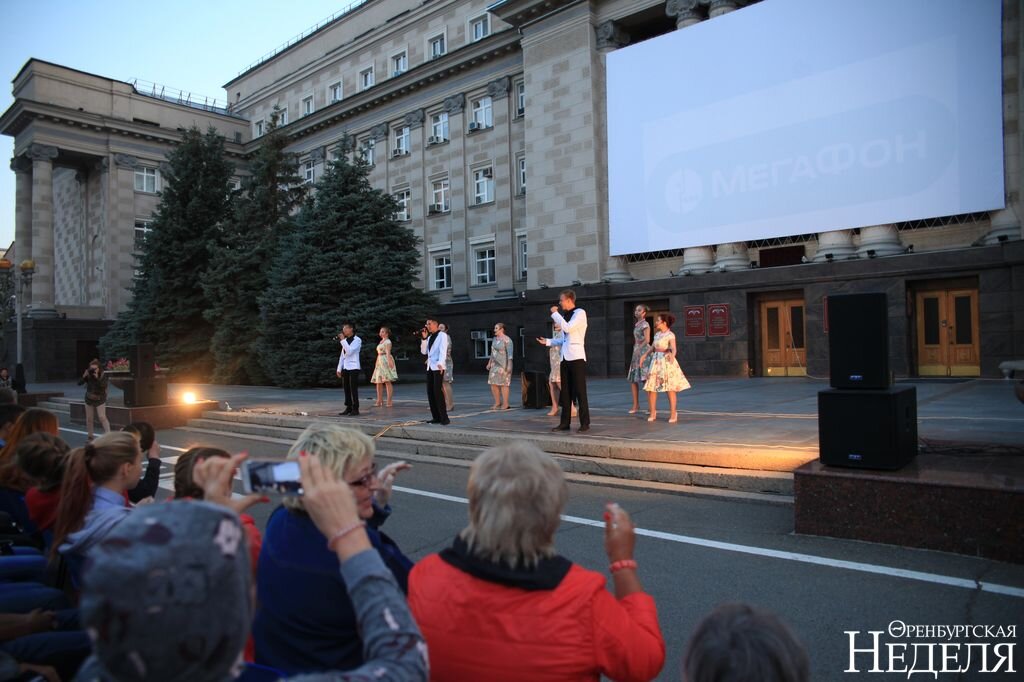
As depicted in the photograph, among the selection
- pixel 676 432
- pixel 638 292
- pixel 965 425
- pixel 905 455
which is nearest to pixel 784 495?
pixel 905 455

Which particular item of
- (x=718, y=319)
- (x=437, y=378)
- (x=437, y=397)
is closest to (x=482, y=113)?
(x=718, y=319)

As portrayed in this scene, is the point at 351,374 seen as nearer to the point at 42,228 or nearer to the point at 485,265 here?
the point at 485,265

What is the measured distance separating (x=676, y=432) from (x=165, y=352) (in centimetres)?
2897

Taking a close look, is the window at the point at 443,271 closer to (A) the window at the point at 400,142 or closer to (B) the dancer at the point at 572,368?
(A) the window at the point at 400,142

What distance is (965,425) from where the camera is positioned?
9047 millimetres

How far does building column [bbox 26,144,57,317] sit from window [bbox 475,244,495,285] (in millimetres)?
25505

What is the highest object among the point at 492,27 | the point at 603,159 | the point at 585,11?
the point at 492,27

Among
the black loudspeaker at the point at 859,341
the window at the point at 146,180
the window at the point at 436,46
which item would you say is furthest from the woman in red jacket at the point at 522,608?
the window at the point at 146,180

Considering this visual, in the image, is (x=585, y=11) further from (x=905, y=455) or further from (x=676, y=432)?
(x=905, y=455)

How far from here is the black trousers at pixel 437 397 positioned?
471 inches

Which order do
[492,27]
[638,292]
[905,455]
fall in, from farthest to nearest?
[492,27]
[638,292]
[905,455]

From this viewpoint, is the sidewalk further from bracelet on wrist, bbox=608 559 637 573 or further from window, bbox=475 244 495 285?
window, bbox=475 244 495 285

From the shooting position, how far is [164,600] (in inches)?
41.6

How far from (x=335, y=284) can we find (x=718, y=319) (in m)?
13.4
